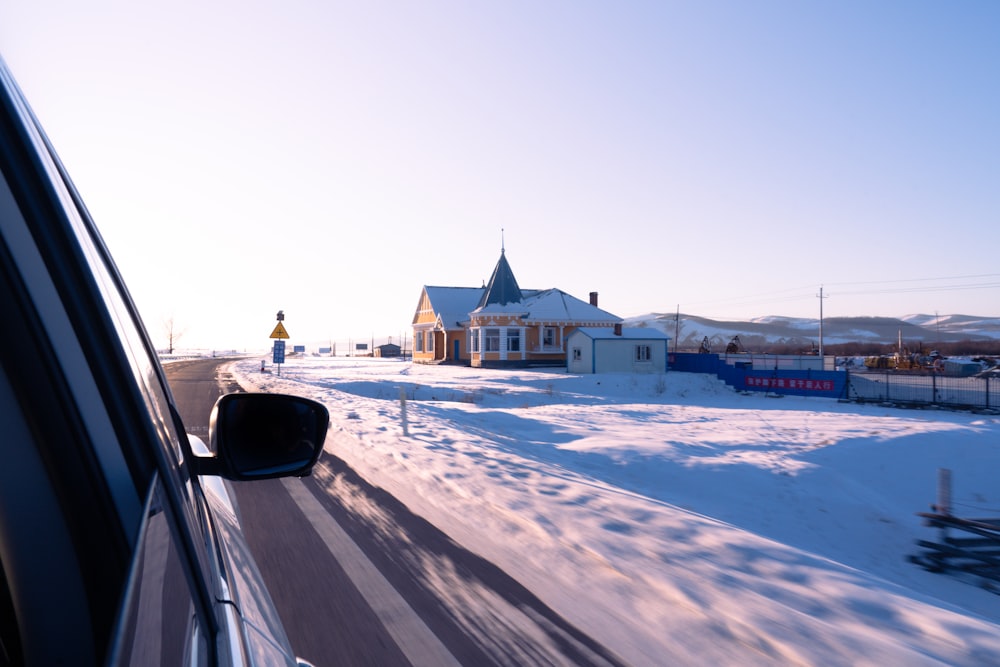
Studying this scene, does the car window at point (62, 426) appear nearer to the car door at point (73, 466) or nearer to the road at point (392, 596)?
the car door at point (73, 466)

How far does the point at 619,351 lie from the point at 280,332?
2153 cm

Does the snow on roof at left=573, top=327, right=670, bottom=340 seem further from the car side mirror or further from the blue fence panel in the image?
the car side mirror

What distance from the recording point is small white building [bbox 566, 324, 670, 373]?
42.0 metres

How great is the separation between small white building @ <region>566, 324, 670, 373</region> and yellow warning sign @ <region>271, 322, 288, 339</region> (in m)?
19.6

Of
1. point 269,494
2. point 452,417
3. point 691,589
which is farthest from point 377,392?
point 691,589

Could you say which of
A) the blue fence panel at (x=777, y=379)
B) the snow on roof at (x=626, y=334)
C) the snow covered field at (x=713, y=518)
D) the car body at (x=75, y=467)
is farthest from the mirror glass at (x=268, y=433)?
the snow on roof at (x=626, y=334)

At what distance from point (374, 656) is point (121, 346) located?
3255 mm

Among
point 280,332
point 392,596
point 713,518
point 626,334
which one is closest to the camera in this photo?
point 392,596

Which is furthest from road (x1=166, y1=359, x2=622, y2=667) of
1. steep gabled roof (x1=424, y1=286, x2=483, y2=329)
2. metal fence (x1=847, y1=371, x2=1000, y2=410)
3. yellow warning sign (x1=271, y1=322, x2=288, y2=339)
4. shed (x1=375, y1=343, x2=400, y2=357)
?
shed (x1=375, y1=343, x2=400, y2=357)

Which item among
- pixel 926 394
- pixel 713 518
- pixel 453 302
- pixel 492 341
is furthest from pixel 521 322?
pixel 713 518

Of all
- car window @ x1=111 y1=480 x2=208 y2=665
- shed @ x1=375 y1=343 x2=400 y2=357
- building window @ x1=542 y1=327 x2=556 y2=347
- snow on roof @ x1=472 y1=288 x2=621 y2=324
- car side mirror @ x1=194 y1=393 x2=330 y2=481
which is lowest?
car window @ x1=111 y1=480 x2=208 y2=665

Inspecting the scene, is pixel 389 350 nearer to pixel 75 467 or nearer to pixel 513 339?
pixel 513 339

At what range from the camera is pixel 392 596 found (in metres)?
4.82

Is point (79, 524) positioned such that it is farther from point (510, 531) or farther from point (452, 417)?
point (452, 417)
